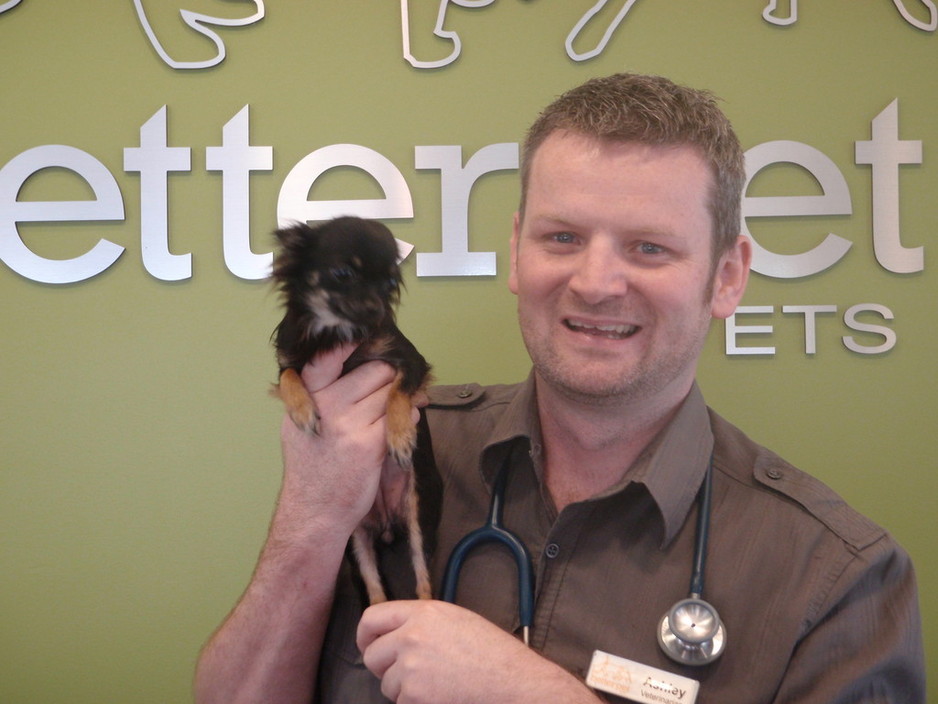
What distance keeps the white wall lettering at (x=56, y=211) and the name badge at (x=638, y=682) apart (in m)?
1.97

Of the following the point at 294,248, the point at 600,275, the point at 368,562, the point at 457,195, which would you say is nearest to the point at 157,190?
the point at 457,195

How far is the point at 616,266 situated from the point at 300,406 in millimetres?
688

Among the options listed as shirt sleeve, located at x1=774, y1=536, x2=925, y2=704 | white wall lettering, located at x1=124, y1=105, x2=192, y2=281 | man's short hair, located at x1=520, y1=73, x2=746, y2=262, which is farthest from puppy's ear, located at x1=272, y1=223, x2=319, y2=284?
shirt sleeve, located at x1=774, y1=536, x2=925, y2=704

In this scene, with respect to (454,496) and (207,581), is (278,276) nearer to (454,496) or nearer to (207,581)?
(454,496)

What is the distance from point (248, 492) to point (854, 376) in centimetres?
195

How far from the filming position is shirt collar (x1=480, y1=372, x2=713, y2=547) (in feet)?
5.26

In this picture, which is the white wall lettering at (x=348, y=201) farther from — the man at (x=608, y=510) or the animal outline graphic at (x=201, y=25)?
the man at (x=608, y=510)

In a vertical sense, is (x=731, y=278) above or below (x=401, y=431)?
above

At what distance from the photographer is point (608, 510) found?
1669 mm

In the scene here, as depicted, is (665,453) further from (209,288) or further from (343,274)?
(209,288)

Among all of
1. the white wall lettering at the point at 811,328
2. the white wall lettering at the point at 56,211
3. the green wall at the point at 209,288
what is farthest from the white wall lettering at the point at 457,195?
the white wall lettering at the point at 56,211

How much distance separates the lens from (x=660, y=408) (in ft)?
5.74

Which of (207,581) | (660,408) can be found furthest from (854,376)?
(207,581)

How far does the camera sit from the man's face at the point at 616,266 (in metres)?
1.59
